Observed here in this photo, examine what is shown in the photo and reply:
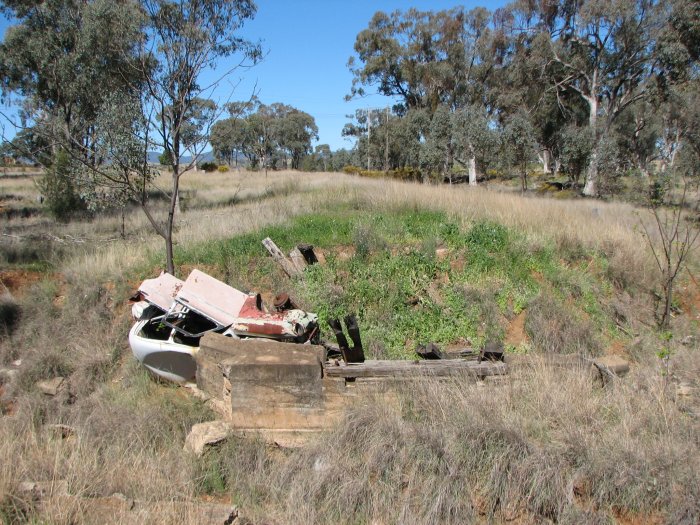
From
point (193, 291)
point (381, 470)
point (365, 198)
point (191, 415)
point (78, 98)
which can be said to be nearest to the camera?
point (381, 470)

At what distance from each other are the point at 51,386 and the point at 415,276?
5.91 metres

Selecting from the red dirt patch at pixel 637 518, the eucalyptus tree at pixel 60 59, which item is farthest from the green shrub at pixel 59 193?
the red dirt patch at pixel 637 518

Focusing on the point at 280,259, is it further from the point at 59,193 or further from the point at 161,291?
the point at 59,193

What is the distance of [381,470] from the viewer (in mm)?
3881

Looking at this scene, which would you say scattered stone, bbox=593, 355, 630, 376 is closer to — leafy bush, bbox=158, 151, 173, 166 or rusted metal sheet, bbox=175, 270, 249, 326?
rusted metal sheet, bbox=175, 270, 249, 326

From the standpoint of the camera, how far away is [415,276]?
27.4 feet

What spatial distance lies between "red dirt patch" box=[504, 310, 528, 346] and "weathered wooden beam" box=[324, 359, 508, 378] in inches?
93.5

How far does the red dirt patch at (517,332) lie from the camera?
24.2 feet

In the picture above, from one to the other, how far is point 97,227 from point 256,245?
7.05 m

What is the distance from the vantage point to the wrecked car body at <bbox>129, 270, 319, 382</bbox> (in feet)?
19.1

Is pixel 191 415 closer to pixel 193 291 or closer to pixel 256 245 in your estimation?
pixel 193 291

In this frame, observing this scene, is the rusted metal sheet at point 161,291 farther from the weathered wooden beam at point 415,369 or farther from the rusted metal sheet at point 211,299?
the weathered wooden beam at point 415,369

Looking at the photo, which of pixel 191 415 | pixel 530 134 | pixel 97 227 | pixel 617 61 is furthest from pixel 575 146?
pixel 191 415

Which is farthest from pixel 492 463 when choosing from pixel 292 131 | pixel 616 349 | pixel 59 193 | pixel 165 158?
pixel 292 131
